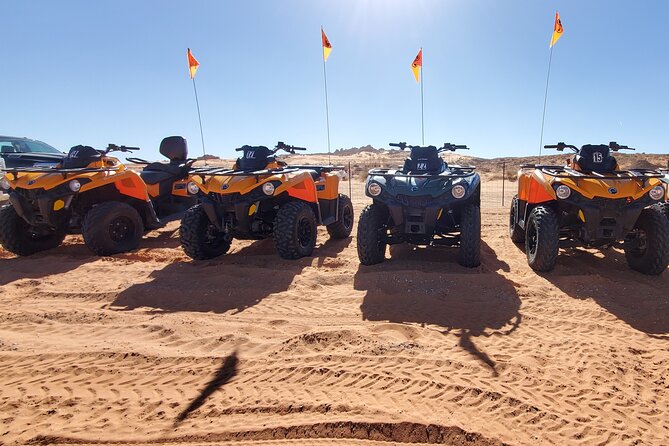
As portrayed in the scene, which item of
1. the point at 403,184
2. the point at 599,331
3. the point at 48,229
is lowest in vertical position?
the point at 599,331

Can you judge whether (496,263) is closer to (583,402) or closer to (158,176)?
(583,402)

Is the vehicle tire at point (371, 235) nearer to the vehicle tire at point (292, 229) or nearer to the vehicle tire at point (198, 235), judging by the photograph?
the vehicle tire at point (292, 229)

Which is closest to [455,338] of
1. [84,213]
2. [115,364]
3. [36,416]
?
[115,364]

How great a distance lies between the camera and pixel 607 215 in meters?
5.13

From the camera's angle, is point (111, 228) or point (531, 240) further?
point (111, 228)

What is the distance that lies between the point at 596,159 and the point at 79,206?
7312mm

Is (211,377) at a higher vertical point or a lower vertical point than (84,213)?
lower

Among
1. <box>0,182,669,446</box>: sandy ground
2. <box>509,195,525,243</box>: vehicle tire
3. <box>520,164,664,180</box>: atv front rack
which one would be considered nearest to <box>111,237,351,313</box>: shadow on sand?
<box>0,182,669,446</box>: sandy ground

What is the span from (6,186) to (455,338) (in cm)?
657

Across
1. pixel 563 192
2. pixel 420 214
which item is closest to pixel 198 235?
pixel 420 214

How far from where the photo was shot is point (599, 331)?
3783mm

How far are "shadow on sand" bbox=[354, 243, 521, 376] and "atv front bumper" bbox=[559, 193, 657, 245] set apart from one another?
1.08 meters

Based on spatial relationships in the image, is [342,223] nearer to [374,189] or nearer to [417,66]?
[374,189]

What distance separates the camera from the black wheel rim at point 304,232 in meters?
6.36
